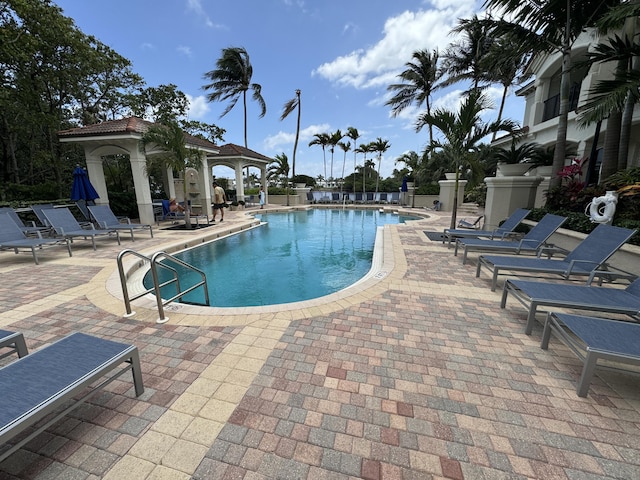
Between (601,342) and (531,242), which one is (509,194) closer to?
(531,242)

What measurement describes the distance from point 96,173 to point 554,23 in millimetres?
17122

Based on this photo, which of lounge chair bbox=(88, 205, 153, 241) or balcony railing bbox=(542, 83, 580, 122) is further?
balcony railing bbox=(542, 83, 580, 122)

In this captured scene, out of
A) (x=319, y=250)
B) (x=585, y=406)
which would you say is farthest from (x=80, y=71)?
(x=585, y=406)

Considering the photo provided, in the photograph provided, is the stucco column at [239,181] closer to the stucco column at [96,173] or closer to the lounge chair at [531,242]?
the stucco column at [96,173]

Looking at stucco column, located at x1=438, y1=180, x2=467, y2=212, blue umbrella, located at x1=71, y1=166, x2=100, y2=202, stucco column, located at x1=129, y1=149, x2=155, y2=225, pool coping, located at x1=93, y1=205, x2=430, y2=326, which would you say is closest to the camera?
pool coping, located at x1=93, y1=205, x2=430, y2=326

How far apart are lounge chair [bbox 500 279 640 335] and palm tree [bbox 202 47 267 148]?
30.3 m

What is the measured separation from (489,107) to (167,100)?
2101cm

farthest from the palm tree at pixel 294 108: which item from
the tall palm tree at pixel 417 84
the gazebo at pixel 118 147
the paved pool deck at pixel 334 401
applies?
the paved pool deck at pixel 334 401

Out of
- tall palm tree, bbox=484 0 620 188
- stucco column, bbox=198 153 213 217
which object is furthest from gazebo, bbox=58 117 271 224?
tall palm tree, bbox=484 0 620 188

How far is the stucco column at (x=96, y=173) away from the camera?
11359mm

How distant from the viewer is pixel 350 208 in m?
23.5

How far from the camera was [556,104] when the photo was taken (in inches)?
521

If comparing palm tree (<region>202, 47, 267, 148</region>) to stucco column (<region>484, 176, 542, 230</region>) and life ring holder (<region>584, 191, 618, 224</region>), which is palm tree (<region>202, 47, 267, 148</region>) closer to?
stucco column (<region>484, 176, 542, 230</region>)

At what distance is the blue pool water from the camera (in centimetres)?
558
